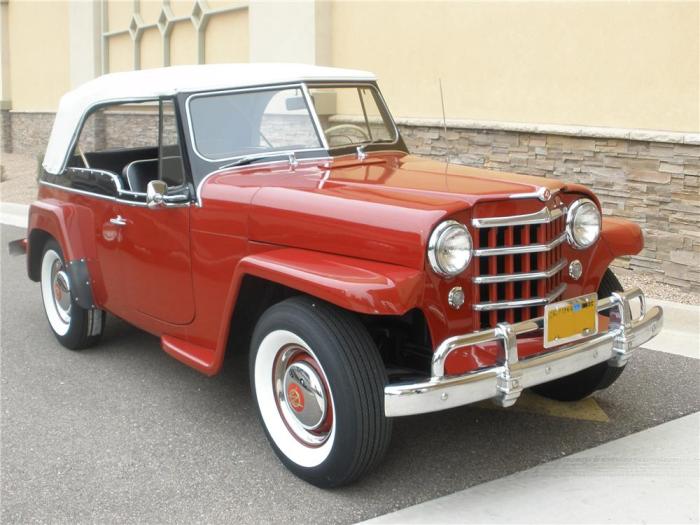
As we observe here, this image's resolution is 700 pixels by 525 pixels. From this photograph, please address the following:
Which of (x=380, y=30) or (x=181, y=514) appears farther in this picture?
(x=380, y=30)

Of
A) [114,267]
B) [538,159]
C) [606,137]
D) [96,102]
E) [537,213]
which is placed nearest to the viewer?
[537,213]

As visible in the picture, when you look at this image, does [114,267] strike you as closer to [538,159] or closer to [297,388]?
[297,388]

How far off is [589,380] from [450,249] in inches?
56.6

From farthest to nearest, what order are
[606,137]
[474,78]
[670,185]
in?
[474,78], [606,137], [670,185]

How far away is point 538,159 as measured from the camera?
7.64 metres

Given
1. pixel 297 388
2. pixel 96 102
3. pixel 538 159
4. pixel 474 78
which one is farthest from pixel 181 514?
pixel 474 78

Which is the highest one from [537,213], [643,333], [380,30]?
[380,30]

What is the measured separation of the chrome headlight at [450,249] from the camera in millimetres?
3078

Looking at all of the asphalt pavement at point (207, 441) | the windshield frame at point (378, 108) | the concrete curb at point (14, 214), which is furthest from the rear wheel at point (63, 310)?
the concrete curb at point (14, 214)

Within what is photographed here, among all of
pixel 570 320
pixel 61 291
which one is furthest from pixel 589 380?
pixel 61 291

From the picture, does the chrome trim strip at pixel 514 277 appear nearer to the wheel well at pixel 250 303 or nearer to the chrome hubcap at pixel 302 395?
the chrome hubcap at pixel 302 395

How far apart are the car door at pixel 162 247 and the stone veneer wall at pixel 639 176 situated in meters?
1.21

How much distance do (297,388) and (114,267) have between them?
5.84 ft

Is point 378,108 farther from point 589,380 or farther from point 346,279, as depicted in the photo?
point 346,279
